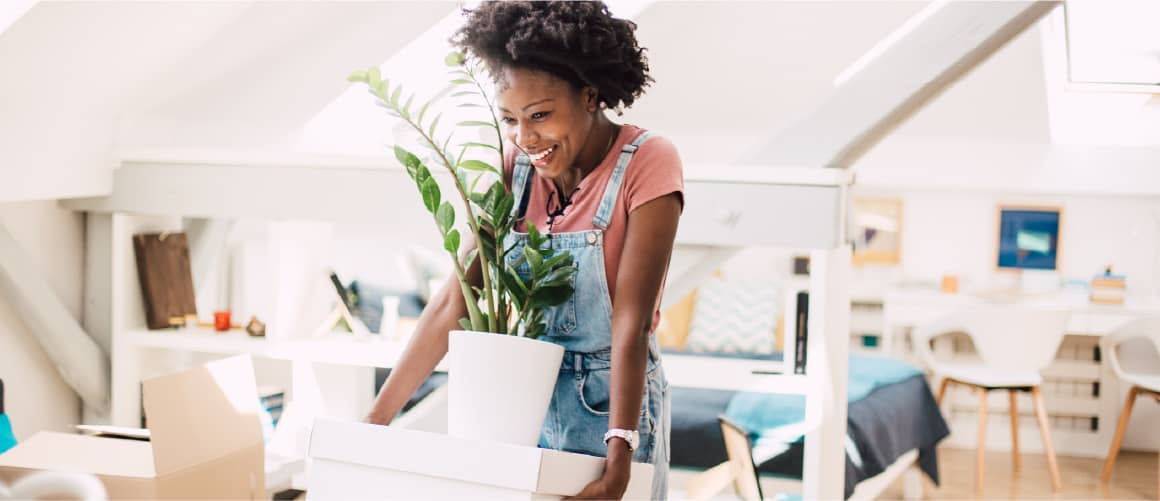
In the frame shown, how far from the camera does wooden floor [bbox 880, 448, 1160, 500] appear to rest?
4070 millimetres

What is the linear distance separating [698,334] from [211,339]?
105 inches

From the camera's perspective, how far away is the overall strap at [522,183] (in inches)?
55.4

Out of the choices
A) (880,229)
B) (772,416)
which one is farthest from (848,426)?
(880,229)

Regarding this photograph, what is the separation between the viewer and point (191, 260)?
2.94m

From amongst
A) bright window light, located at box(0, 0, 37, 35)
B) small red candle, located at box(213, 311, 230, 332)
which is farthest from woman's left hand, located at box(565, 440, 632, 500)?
small red candle, located at box(213, 311, 230, 332)

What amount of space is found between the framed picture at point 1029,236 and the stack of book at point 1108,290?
10.9 inches

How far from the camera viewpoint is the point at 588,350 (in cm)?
135

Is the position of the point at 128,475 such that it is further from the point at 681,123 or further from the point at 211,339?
the point at 681,123

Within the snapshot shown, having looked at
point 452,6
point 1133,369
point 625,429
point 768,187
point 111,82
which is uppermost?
point 452,6

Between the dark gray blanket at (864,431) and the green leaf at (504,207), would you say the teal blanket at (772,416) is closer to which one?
the dark gray blanket at (864,431)

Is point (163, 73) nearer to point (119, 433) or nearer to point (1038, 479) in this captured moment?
point (119, 433)

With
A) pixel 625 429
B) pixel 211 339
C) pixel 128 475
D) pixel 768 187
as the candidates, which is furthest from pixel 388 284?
pixel 625 429

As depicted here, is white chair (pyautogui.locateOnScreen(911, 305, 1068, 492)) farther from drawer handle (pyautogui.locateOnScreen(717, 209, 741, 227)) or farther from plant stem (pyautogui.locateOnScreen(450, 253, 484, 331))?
plant stem (pyautogui.locateOnScreen(450, 253, 484, 331))

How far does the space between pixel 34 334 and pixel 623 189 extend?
1858 millimetres
